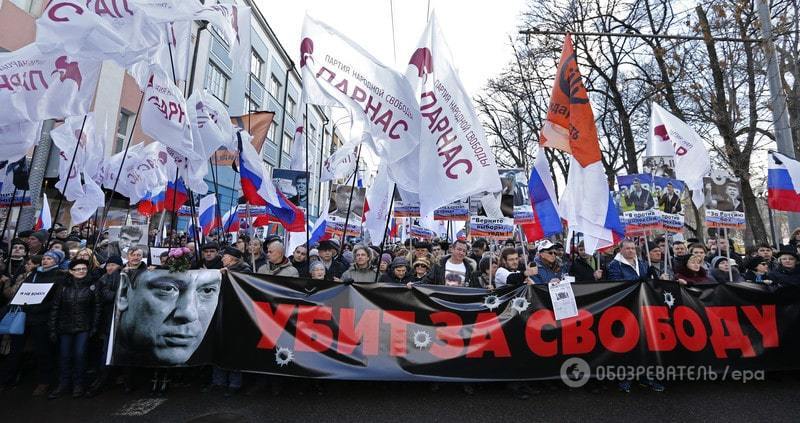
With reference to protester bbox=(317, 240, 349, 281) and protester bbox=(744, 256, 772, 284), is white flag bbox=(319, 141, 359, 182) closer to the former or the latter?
protester bbox=(317, 240, 349, 281)

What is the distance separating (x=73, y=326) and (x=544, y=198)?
19.7 feet

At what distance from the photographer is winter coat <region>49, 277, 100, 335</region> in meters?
4.89

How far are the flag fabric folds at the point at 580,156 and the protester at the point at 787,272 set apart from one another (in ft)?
6.07

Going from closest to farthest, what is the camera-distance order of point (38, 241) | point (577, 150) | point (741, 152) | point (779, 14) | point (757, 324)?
point (757, 324) → point (577, 150) → point (38, 241) → point (779, 14) → point (741, 152)

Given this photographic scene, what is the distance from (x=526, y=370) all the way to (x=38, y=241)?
8.26 metres

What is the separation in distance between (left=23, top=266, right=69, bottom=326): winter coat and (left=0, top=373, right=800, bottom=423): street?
82cm

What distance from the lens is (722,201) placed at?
7.42 metres

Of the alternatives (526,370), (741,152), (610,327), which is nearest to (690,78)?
(741,152)

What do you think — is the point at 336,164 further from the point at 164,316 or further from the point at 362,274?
the point at 164,316

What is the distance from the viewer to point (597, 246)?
5391 millimetres

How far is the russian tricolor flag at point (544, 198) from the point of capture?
20.1ft

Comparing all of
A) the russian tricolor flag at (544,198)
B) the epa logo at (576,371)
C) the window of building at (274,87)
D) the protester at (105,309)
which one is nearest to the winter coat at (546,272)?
the russian tricolor flag at (544,198)

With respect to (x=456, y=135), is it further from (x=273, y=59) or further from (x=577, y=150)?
(x=273, y=59)

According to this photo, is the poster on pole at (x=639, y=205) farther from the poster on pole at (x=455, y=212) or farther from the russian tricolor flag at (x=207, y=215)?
the russian tricolor flag at (x=207, y=215)
